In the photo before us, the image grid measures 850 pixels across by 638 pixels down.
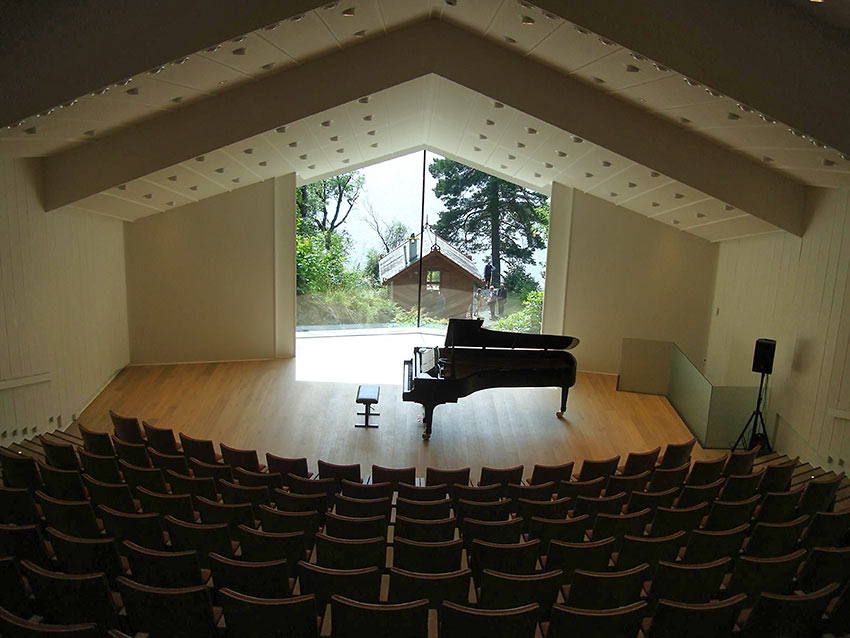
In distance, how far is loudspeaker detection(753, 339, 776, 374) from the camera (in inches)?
293

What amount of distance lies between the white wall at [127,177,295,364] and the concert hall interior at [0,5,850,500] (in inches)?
1.6

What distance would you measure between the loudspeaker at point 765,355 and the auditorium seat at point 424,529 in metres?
5.31

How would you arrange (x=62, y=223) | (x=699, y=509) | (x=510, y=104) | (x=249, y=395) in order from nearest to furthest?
(x=699, y=509) → (x=510, y=104) → (x=62, y=223) → (x=249, y=395)

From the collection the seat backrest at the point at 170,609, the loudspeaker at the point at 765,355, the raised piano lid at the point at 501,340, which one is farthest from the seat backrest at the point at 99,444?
the loudspeaker at the point at 765,355

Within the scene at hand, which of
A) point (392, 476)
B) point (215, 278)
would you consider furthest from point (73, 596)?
point (215, 278)

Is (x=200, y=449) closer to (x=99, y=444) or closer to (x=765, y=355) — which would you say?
(x=99, y=444)

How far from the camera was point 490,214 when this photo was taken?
13586 mm

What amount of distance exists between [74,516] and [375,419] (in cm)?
505

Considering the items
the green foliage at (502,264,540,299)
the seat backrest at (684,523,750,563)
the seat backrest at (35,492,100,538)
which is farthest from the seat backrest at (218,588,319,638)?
the green foliage at (502,264,540,299)

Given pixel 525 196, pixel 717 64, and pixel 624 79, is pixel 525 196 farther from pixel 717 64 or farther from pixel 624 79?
pixel 717 64

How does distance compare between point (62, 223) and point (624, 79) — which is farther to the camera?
point (62, 223)

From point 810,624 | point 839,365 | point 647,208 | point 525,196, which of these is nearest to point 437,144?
point 525,196

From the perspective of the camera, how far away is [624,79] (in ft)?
21.2

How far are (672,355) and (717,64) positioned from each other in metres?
5.79
